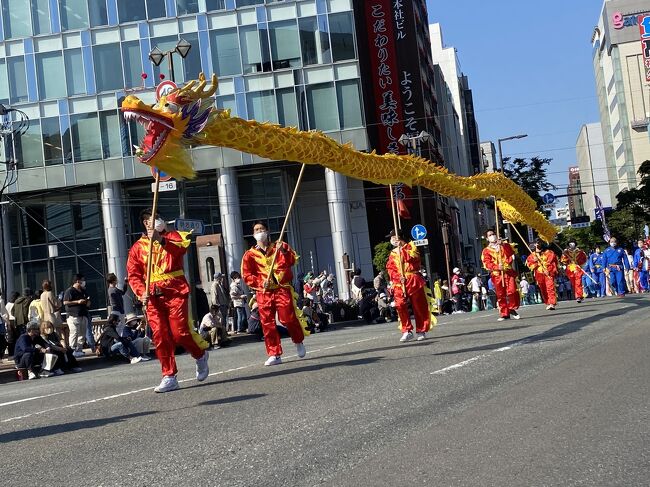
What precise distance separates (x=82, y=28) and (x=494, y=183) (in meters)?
27.9

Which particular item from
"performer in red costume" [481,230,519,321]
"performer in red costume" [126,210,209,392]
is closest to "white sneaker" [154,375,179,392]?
"performer in red costume" [126,210,209,392]

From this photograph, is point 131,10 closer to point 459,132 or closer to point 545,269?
point 545,269

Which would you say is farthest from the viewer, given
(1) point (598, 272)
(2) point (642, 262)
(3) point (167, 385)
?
(2) point (642, 262)

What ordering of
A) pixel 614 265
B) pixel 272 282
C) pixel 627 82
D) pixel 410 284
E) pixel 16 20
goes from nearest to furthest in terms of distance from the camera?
1. pixel 272 282
2. pixel 410 284
3. pixel 614 265
4. pixel 16 20
5. pixel 627 82

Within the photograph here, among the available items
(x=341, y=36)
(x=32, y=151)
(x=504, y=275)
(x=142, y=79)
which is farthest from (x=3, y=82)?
(x=504, y=275)

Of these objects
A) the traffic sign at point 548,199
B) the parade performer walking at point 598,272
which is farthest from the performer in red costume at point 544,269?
the traffic sign at point 548,199

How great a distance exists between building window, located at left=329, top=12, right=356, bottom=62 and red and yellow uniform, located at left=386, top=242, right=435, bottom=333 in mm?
29451

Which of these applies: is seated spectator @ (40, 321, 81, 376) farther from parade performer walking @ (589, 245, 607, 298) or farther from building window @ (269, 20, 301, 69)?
building window @ (269, 20, 301, 69)

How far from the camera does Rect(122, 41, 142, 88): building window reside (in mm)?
44188

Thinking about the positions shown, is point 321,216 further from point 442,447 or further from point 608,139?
point 608,139

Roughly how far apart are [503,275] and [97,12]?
30363 millimetres

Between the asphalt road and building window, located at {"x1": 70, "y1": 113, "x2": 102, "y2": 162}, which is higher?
building window, located at {"x1": 70, "y1": 113, "x2": 102, "y2": 162}

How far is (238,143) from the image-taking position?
560 inches

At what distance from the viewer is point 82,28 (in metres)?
44.6
